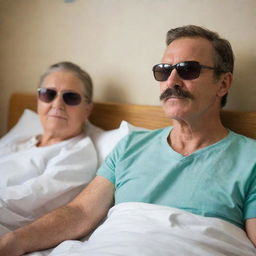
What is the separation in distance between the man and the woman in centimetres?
15

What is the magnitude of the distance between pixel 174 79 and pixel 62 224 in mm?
683

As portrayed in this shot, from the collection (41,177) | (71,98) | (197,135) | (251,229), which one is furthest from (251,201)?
(71,98)

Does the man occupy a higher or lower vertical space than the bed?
higher

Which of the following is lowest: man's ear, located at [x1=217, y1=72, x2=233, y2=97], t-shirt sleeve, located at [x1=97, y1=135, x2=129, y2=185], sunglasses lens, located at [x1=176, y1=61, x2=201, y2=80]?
t-shirt sleeve, located at [x1=97, y1=135, x2=129, y2=185]

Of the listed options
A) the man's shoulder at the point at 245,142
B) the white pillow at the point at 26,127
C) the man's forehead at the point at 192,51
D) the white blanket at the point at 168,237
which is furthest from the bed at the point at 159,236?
the white pillow at the point at 26,127

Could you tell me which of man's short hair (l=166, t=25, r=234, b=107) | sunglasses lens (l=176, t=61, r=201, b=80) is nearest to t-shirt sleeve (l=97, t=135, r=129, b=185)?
sunglasses lens (l=176, t=61, r=201, b=80)

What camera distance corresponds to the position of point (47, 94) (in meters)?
1.46

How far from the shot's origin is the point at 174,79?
3.25 ft

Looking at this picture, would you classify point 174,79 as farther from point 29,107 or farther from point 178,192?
point 29,107

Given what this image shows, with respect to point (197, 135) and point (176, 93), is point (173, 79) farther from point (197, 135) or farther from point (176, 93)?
point (197, 135)

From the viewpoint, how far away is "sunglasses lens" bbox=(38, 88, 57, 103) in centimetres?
146

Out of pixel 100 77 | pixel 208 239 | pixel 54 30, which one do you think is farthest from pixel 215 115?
pixel 54 30

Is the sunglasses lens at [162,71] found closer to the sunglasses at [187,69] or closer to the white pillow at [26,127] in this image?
the sunglasses at [187,69]

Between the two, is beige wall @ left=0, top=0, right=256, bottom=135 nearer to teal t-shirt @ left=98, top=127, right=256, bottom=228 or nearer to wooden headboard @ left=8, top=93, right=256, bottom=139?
wooden headboard @ left=8, top=93, right=256, bottom=139
